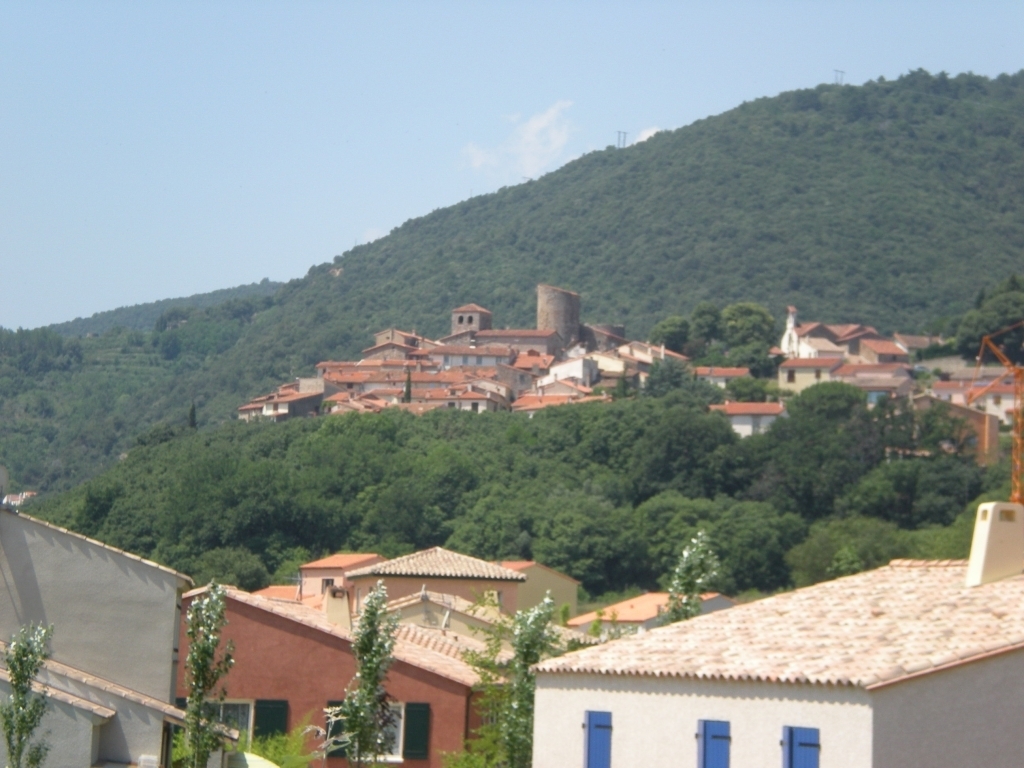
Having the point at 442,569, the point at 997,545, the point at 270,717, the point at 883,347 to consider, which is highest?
the point at 883,347

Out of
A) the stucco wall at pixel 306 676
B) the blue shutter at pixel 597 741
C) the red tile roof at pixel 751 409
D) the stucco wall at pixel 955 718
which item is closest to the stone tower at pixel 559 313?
the red tile roof at pixel 751 409

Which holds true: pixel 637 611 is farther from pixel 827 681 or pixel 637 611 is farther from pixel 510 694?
pixel 827 681

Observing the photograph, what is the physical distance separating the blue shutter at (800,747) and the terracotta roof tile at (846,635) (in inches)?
18.7

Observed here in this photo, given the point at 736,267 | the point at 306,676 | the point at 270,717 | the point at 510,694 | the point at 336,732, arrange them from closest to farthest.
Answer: the point at 510,694
the point at 336,732
the point at 270,717
the point at 306,676
the point at 736,267

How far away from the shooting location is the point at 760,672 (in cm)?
1708

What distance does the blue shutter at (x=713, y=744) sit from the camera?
17375mm

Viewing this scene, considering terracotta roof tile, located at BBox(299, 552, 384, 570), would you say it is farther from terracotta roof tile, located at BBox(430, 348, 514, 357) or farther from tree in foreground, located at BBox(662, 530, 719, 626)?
terracotta roof tile, located at BBox(430, 348, 514, 357)

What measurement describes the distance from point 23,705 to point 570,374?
336 ft

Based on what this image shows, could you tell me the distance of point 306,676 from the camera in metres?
23.2

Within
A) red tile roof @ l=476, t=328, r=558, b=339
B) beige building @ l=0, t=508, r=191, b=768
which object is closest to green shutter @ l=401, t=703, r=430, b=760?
beige building @ l=0, t=508, r=191, b=768

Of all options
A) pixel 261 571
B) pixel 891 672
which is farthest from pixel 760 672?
pixel 261 571

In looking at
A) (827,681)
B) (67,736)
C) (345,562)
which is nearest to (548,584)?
(345,562)

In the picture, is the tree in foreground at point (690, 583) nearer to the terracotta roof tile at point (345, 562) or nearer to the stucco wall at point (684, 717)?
the stucco wall at point (684, 717)

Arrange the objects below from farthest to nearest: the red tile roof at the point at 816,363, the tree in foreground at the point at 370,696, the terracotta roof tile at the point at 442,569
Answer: the red tile roof at the point at 816,363 < the terracotta roof tile at the point at 442,569 < the tree in foreground at the point at 370,696
